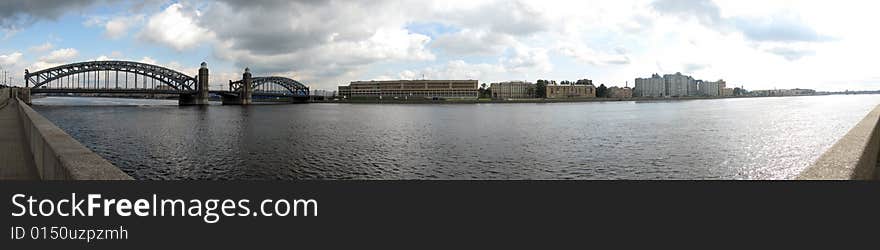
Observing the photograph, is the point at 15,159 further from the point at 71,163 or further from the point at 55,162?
the point at 71,163

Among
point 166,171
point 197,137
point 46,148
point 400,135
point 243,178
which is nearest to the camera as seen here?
point 46,148

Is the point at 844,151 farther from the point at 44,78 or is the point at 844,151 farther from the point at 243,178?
the point at 44,78

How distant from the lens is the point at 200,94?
117m

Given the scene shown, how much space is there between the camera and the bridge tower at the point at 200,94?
11625 centimetres

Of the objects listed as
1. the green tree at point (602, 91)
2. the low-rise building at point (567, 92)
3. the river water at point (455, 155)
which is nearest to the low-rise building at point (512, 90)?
the low-rise building at point (567, 92)

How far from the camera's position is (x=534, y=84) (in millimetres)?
192125

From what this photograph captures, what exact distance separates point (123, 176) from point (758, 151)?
90.0ft

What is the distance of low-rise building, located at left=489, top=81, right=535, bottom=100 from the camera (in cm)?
17362

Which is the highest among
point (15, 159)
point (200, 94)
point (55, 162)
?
point (200, 94)

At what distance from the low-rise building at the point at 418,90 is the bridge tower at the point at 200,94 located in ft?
157

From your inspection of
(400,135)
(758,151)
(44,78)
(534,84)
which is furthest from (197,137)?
(534,84)

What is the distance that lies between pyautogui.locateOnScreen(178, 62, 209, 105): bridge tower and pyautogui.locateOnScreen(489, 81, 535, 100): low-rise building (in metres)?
87.0

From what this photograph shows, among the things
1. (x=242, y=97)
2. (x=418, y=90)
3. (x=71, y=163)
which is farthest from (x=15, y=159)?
(x=418, y=90)

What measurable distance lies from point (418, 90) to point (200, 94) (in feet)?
213
